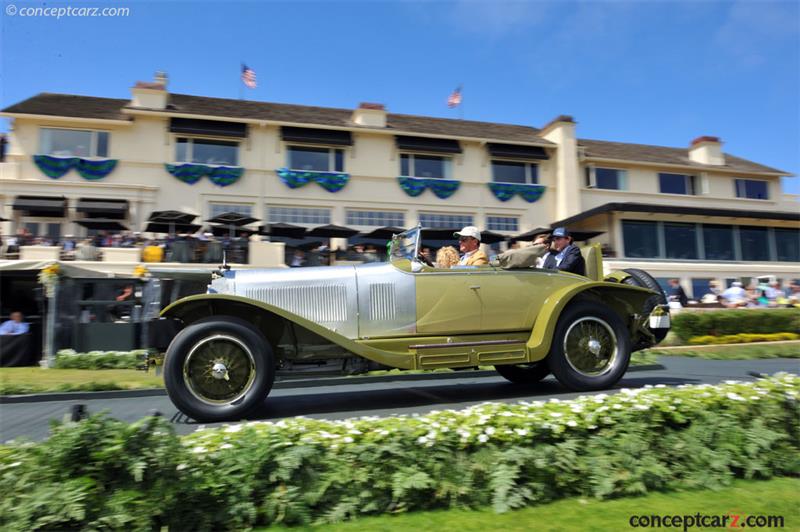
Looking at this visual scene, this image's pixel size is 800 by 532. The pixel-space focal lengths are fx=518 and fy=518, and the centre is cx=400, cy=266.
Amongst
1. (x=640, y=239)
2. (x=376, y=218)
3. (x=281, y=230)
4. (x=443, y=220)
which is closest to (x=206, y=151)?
(x=281, y=230)

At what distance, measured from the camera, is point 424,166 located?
25031 millimetres

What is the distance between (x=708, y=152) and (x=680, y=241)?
9251mm

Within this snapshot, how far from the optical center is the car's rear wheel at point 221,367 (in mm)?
4621

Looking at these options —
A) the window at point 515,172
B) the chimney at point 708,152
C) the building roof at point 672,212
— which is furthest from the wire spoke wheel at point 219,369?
the chimney at point 708,152

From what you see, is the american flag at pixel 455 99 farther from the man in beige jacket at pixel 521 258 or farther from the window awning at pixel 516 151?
the man in beige jacket at pixel 521 258

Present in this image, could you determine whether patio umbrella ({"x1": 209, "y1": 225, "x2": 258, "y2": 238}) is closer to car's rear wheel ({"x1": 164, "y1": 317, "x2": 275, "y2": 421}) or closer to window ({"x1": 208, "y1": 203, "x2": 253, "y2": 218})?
window ({"x1": 208, "y1": 203, "x2": 253, "y2": 218})

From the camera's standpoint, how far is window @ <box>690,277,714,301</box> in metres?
23.3

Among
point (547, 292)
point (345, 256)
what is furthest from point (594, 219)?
point (547, 292)

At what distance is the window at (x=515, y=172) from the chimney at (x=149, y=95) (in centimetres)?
1544

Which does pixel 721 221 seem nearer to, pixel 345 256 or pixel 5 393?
pixel 345 256

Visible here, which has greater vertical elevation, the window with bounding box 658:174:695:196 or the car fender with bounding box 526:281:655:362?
the window with bounding box 658:174:695:196

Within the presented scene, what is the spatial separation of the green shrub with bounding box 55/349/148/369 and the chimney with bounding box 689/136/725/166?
100ft

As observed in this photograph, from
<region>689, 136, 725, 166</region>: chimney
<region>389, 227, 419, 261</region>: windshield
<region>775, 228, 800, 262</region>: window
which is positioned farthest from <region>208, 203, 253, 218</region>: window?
<region>775, 228, 800, 262</region>: window

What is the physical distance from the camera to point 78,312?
1303 centimetres
